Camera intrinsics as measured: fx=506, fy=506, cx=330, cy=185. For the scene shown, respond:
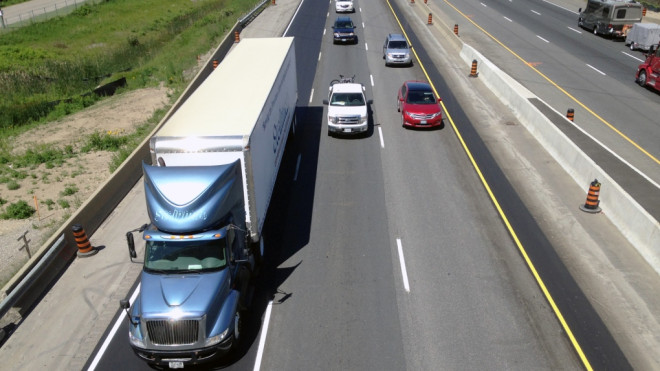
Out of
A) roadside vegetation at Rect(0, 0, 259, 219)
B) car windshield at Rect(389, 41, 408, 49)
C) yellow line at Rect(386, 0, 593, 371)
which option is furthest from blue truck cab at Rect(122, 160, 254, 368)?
car windshield at Rect(389, 41, 408, 49)

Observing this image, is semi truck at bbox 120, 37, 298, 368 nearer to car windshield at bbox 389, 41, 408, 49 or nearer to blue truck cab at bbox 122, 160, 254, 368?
blue truck cab at bbox 122, 160, 254, 368

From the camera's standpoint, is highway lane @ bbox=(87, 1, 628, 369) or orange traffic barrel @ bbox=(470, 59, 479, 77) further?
orange traffic barrel @ bbox=(470, 59, 479, 77)

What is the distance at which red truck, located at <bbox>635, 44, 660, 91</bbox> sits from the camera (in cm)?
2900

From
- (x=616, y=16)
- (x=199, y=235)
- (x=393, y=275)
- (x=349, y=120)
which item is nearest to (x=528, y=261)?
(x=393, y=275)

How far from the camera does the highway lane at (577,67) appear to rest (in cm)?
2380

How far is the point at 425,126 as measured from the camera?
24156mm

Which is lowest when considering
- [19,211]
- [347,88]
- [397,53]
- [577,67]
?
[19,211]

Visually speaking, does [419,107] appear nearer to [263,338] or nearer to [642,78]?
[263,338]

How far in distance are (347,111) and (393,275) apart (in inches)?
443

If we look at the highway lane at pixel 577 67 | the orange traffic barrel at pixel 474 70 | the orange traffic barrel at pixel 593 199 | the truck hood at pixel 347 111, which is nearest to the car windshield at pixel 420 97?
the truck hood at pixel 347 111

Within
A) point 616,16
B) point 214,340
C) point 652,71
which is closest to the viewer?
point 214,340

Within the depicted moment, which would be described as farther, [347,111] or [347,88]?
Answer: [347,88]

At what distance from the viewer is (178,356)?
419 inches

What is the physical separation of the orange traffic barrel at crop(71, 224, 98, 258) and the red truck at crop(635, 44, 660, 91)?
30281 mm
